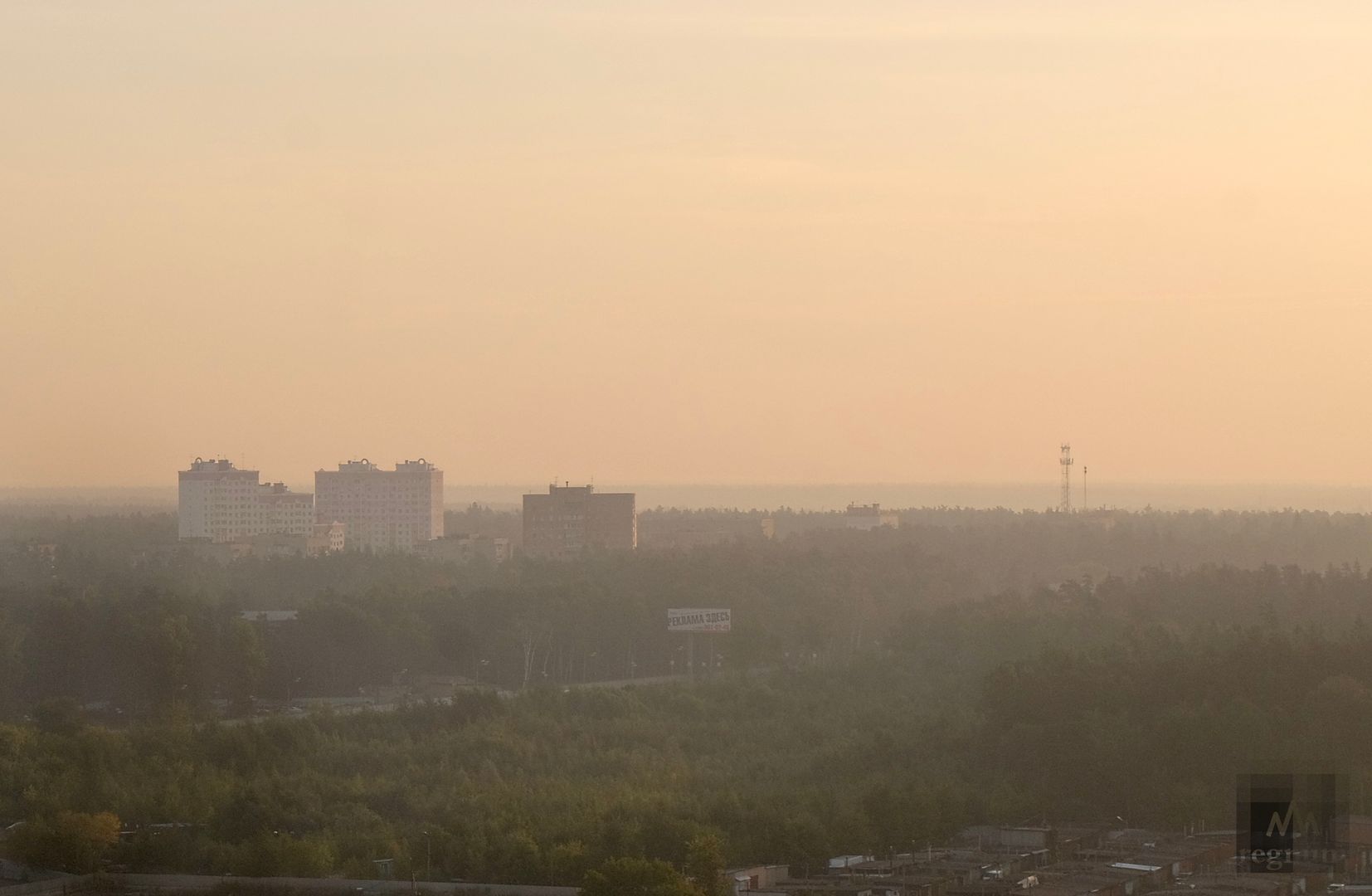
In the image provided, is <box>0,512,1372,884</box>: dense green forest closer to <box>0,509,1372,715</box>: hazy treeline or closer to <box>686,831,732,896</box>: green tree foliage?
<box>0,509,1372,715</box>: hazy treeline

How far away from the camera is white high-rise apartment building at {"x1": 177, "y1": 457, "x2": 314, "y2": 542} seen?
189ft

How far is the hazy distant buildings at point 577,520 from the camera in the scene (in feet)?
168

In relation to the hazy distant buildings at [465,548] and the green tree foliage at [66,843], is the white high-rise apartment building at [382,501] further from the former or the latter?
the green tree foliage at [66,843]

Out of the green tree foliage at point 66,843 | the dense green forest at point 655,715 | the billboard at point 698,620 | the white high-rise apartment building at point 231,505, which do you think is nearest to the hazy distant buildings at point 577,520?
the white high-rise apartment building at point 231,505

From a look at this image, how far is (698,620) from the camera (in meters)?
26.8

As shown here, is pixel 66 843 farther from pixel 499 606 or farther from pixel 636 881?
pixel 499 606

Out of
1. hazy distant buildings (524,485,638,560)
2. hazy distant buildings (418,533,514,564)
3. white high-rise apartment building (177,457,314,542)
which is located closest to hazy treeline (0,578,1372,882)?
hazy distant buildings (418,533,514,564)

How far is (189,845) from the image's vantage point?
540 inches

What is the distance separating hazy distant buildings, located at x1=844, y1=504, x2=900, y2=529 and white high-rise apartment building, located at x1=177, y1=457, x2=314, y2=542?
17.6 meters

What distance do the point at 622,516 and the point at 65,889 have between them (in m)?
39.1

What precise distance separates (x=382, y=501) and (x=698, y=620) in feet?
122

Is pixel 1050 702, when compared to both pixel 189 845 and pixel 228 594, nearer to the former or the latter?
pixel 189 845

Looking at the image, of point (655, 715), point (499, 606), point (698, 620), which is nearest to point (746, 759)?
point (655, 715)

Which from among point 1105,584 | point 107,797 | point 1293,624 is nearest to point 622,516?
point 1105,584
